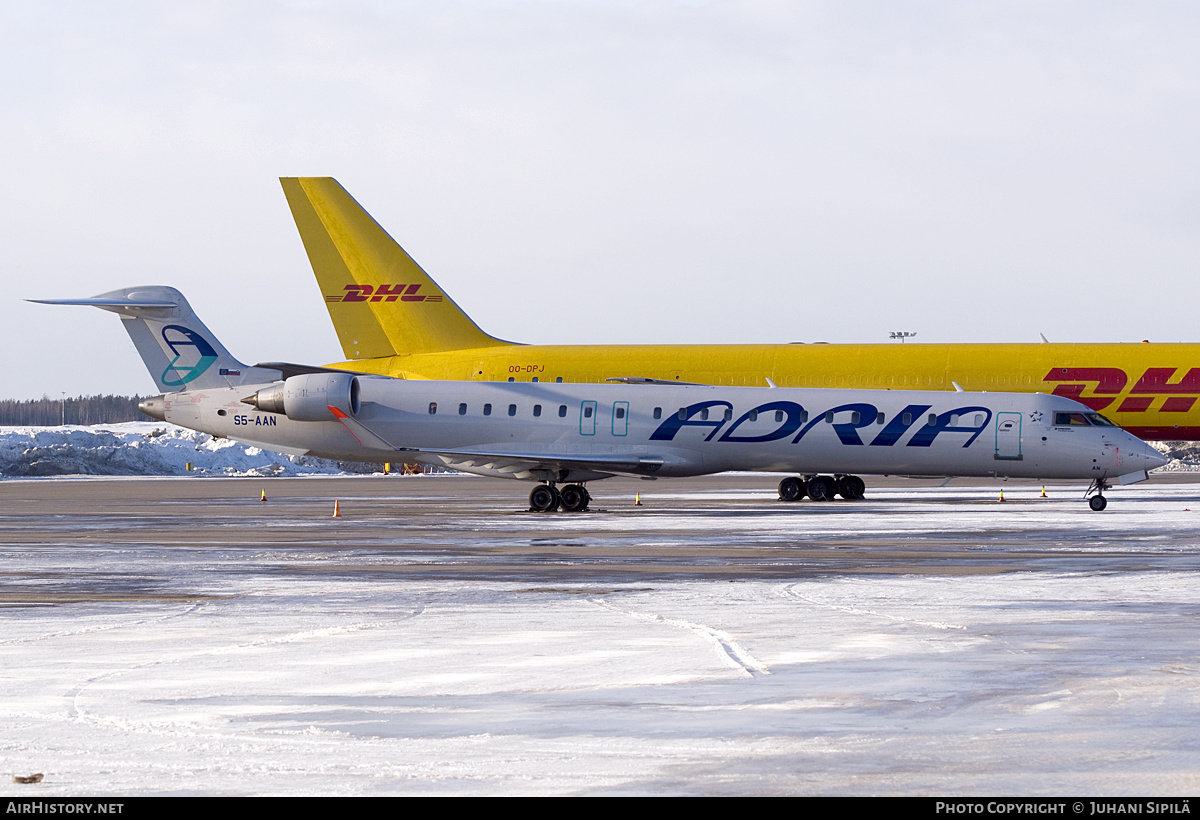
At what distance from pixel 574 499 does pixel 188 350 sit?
11324 millimetres

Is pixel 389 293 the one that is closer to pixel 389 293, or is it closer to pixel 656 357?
pixel 389 293

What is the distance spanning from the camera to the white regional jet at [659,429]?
32062 mm

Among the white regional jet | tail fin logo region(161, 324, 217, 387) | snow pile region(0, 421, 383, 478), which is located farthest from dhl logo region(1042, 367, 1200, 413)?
snow pile region(0, 421, 383, 478)

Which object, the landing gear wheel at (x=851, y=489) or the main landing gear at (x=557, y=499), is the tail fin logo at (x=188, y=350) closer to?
the main landing gear at (x=557, y=499)

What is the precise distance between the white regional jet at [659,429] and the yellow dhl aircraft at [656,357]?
599 cm

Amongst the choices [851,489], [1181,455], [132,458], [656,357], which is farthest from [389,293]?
[1181,455]

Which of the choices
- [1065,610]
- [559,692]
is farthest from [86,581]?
[1065,610]

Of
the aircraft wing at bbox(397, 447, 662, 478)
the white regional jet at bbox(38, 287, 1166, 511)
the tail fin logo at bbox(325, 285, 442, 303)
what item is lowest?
the aircraft wing at bbox(397, 447, 662, 478)

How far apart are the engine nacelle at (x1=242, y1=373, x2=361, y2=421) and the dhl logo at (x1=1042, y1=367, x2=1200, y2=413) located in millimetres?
18827

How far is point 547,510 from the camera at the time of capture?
32.9 meters

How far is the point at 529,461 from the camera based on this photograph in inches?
1291

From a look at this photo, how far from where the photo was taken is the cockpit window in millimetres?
31906

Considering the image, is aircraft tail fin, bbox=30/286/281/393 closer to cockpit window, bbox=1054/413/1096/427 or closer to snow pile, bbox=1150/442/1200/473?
cockpit window, bbox=1054/413/1096/427
